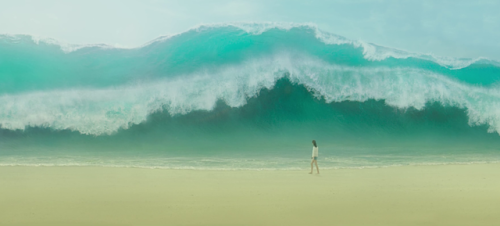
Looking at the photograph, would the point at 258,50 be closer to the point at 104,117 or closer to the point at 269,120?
the point at 269,120

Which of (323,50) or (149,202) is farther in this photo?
(323,50)

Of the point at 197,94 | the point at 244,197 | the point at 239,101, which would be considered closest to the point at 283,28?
the point at 239,101

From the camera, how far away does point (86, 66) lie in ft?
33.4

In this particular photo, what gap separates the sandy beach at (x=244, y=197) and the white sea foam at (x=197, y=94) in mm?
3368

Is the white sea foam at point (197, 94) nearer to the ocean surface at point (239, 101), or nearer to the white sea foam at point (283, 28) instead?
the ocean surface at point (239, 101)

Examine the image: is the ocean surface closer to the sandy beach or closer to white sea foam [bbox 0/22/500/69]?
white sea foam [bbox 0/22/500/69]

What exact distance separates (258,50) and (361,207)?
23.3 ft

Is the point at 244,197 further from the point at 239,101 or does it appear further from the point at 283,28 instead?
the point at 283,28

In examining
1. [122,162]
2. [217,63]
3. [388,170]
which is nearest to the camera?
[388,170]

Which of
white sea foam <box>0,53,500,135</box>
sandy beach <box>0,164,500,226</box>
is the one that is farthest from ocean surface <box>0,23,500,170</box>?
sandy beach <box>0,164,500,226</box>

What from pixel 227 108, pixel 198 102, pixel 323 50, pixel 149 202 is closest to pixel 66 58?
pixel 198 102

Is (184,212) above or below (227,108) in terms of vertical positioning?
below

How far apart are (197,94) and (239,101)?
117 centimetres

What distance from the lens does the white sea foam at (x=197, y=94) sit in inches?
360
